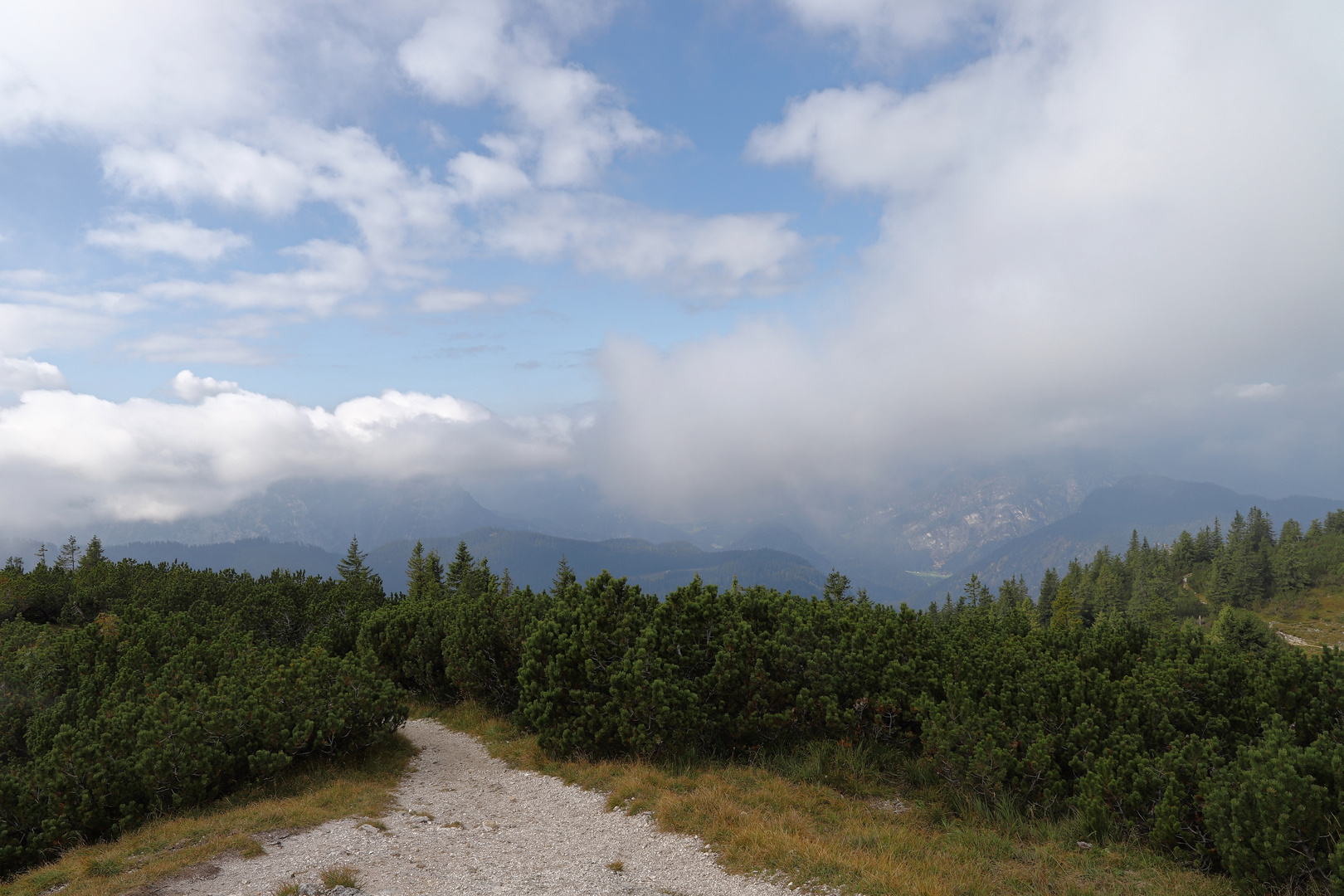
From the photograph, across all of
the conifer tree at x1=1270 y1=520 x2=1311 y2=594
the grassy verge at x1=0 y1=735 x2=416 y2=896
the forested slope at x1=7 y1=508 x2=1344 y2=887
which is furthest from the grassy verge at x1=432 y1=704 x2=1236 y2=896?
the conifer tree at x1=1270 y1=520 x2=1311 y2=594

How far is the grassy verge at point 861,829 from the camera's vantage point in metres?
8.03

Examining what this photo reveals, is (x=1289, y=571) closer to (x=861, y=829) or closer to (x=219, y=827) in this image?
(x=861, y=829)

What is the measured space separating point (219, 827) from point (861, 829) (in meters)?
11.6

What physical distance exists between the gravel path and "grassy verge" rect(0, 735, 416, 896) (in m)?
0.53

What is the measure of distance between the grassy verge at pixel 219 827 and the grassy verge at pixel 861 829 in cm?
382

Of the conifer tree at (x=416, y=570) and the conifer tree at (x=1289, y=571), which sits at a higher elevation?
the conifer tree at (x=416, y=570)

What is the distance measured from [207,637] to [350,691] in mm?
9540

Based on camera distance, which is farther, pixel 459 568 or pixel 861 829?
pixel 459 568

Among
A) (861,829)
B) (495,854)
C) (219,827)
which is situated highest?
(861,829)

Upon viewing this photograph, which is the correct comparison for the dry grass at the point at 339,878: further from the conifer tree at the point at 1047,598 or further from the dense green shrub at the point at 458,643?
the conifer tree at the point at 1047,598

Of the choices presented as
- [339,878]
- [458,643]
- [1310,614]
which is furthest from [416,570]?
[1310,614]


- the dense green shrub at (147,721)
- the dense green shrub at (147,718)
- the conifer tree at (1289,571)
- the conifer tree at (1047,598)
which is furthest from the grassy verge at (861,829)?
the conifer tree at (1289,571)

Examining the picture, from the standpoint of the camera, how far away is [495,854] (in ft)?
32.9

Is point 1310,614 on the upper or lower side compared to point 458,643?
lower
